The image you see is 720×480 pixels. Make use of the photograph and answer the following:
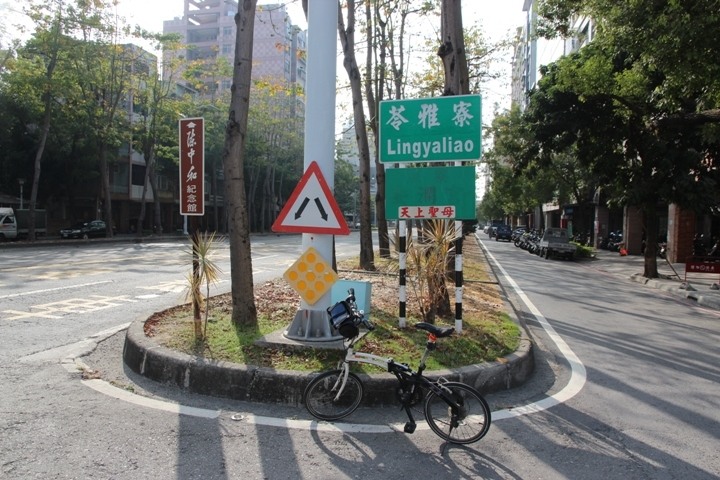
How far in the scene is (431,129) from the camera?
23.6 feet

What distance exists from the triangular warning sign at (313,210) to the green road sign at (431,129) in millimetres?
1707

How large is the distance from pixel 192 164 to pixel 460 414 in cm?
433

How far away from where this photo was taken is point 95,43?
→ 2970 cm

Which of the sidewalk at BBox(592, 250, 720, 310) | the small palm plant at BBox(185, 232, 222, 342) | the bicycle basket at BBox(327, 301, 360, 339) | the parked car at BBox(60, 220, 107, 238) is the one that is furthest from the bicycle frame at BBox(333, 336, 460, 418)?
the parked car at BBox(60, 220, 107, 238)

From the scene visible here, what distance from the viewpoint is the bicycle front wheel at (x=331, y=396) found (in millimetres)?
4469

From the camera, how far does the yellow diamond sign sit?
19.6ft

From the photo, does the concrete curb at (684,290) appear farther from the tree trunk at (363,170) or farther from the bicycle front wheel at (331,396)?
the bicycle front wheel at (331,396)

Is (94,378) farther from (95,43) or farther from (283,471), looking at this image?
(95,43)

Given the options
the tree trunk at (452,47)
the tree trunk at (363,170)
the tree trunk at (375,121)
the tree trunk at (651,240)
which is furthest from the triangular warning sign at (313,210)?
the tree trunk at (651,240)

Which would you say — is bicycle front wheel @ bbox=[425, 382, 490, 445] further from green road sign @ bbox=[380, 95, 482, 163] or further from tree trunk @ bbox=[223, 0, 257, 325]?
green road sign @ bbox=[380, 95, 482, 163]

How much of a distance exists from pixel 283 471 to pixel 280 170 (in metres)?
56.4

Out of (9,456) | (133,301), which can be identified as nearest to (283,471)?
(9,456)

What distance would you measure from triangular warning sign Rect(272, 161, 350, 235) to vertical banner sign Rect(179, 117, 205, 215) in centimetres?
120

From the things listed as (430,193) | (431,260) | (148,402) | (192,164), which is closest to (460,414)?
(148,402)
